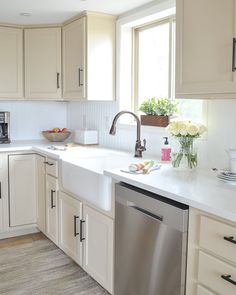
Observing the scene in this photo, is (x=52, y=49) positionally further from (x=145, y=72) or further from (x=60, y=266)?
(x=60, y=266)

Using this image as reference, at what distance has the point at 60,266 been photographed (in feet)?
9.44

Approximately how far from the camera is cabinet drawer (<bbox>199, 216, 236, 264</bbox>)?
142 cm

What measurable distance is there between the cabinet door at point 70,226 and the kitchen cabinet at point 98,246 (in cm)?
10

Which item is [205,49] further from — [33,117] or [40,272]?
[33,117]

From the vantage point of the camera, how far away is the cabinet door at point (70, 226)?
2.67m

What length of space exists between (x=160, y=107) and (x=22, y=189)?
1.61 meters

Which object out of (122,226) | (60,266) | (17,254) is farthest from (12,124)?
(122,226)

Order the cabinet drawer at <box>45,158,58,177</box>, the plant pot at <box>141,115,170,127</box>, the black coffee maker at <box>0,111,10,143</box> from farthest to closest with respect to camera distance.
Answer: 1. the black coffee maker at <box>0,111,10,143</box>
2. the cabinet drawer at <box>45,158,58,177</box>
3. the plant pot at <box>141,115,170,127</box>

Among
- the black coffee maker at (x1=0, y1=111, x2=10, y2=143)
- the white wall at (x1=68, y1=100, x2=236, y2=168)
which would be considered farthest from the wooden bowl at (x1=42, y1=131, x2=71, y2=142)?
the black coffee maker at (x1=0, y1=111, x2=10, y2=143)

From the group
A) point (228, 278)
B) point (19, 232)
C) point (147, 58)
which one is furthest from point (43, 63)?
point (228, 278)

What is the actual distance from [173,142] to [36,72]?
1773 mm

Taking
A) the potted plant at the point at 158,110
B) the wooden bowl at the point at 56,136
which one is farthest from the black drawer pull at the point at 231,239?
the wooden bowl at the point at 56,136

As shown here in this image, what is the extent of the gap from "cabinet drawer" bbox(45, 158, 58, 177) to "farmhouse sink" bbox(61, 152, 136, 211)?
171mm

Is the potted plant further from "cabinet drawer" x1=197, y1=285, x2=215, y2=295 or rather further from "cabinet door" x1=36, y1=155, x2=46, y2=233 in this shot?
"cabinet drawer" x1=197, y1=285, x2=215, y2=295
